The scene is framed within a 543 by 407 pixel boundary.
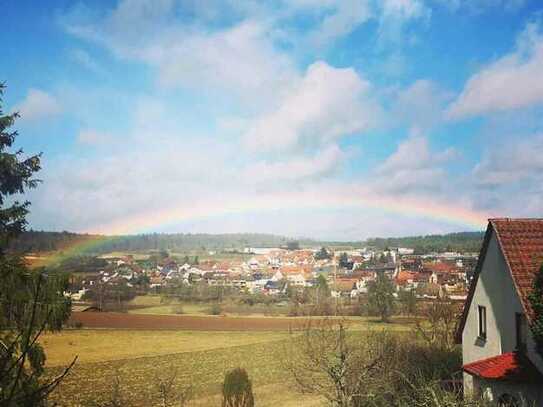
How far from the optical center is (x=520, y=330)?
50.4 feet

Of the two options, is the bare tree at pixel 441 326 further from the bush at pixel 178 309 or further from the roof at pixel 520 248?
the bush at pixel 178 309

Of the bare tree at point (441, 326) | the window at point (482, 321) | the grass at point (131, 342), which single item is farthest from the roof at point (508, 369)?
the grass at point (131, 342)

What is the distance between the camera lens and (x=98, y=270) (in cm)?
12925

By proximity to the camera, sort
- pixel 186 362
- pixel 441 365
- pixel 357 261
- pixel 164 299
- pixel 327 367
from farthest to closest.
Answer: pixel 357 261 < pixel 164 299 < pixel 186 362 < pixel 441 365 < pixel 327 367

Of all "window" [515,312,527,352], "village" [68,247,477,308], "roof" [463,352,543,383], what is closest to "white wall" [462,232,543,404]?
"window" [515,312,527,352]

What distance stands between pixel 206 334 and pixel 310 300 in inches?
1241

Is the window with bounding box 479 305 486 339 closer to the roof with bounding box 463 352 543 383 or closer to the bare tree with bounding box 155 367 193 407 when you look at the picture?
the roof with bounding box 463 352 543 383

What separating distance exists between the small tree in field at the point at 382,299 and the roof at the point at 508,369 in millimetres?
61663

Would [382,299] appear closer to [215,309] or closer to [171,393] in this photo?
[215,309]

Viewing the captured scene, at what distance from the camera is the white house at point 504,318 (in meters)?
14.2

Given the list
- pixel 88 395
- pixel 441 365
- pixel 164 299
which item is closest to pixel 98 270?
pixel 164 299

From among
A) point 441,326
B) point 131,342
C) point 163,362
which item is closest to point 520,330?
point 441,326

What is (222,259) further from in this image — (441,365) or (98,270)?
(441,365)

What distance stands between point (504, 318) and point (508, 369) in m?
1.95
